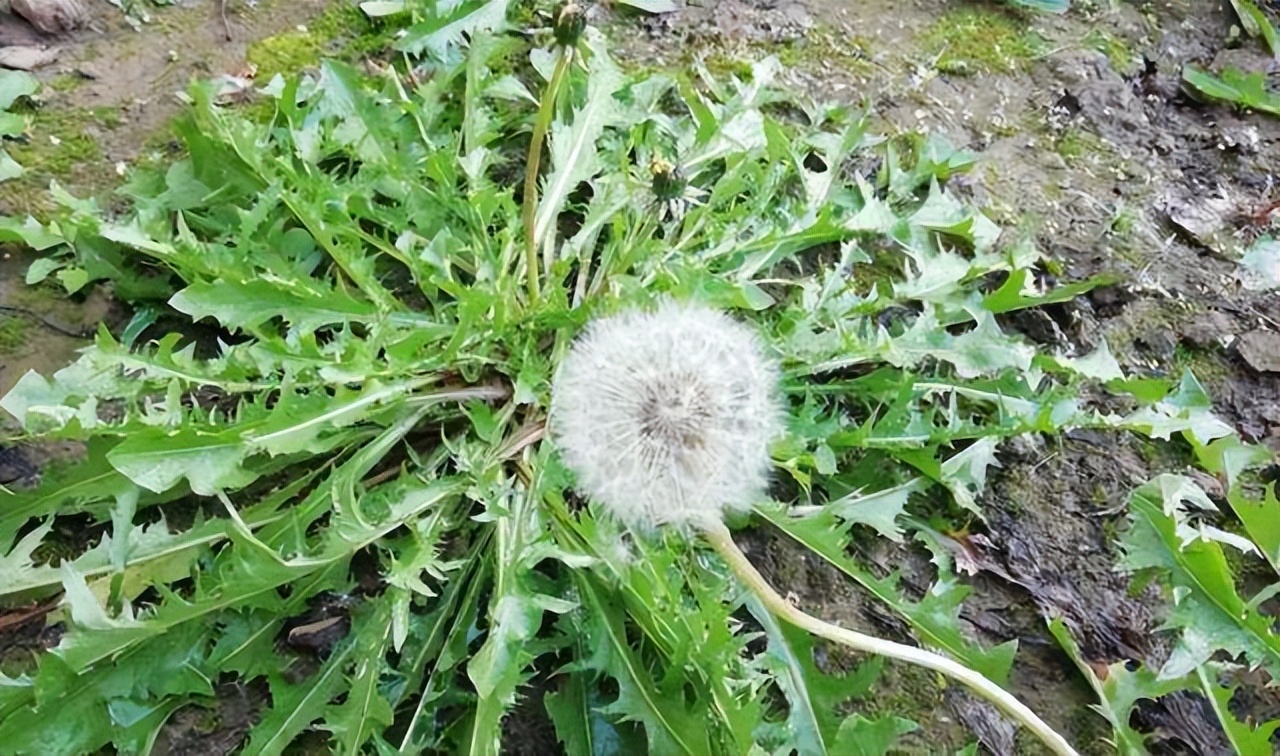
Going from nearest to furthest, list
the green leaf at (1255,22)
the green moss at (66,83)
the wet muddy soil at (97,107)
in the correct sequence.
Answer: the wet muddy soil at (97,107)
the green moss at (66,83)
the green leaf at (1255,22)

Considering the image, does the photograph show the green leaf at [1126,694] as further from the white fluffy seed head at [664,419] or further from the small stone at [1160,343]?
the small stone at [1160,343]

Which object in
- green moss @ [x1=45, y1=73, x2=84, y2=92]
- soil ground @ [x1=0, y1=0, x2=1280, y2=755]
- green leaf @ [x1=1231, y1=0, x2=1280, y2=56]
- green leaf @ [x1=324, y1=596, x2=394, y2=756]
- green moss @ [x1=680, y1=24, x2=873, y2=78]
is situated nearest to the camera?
green leaf @ [x1=324, y1=596, x2=394, y2=756]

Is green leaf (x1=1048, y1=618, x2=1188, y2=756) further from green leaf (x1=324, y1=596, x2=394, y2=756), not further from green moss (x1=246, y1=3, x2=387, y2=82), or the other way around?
green moss (x1=246, y1=3, x2=387, y2=82)

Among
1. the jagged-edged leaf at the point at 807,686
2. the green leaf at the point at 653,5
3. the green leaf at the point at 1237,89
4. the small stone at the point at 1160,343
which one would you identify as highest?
the green leaf at the point at 653,5

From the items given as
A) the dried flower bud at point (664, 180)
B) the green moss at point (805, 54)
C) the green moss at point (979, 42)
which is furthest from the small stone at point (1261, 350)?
the dried flower bud at point (664, 180)

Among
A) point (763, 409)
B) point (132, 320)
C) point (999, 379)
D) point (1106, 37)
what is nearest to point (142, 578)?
point (132, 320)

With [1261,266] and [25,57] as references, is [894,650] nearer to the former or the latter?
[1261,266]

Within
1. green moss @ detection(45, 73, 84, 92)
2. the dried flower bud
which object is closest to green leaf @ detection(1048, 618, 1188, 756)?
the dried flower bud
